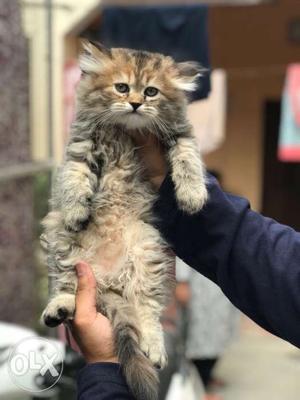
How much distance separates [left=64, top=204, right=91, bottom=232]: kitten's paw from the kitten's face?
272mm

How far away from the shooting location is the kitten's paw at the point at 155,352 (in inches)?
69.4

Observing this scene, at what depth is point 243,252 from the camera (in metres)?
1.81

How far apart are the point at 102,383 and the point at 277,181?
24.6 feet

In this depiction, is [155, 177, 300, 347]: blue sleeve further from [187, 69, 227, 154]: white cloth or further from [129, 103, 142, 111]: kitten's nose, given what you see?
[187, 69, 227, 154]: white cloth

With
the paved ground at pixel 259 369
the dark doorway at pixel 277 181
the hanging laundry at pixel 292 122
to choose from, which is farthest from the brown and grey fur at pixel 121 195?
the dark doorway at pixel 277 181

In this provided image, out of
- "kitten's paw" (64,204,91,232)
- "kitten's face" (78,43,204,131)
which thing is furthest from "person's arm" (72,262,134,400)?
"kitten's face" (78,43,204,131)

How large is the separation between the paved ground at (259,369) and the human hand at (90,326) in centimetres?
406

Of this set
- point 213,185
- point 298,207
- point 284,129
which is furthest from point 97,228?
point 298,207

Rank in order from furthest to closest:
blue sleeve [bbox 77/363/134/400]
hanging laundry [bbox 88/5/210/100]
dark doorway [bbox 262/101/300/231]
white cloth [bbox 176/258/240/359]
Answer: dark doorway [bbox 262/101/300/231] < white cloth [bbox 176/258/240/359] < hanging laundry [bbox 88/5/210/100] < blue sleeve [bbox 77/363/134/400]

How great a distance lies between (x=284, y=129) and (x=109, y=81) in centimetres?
446

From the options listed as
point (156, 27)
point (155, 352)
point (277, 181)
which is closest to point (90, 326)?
point (155, 352)

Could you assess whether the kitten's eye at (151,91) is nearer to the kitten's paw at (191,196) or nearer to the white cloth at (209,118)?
the kitten's paw at (191,196)

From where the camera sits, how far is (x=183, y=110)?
6.49ft

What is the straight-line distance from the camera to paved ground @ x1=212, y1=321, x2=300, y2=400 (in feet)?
18.3
